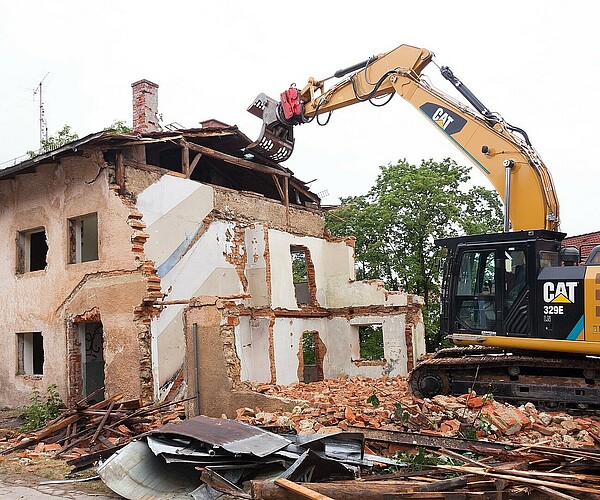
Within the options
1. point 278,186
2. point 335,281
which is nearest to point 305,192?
point 278,186

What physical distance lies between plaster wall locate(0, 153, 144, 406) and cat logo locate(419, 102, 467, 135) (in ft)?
20.5

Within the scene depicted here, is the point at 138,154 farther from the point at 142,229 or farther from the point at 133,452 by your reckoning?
the point at 133,452

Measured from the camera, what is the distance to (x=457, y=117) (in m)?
10.8

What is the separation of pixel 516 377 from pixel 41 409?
30.1 ft

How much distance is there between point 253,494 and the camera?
5.25 metres

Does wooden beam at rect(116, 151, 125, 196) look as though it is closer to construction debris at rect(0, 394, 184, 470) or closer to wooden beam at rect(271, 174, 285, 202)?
construction debris at rect(0, 394, 184, 470)

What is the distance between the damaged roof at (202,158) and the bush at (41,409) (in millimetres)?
4957

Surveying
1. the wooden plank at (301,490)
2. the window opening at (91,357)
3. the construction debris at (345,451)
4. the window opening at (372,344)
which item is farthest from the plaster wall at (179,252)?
the window opening at (372,344)

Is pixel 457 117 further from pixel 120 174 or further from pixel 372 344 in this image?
pixel 372 344

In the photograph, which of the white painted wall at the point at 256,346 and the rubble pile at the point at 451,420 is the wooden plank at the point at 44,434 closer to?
the rubble pile at the point at 451,420

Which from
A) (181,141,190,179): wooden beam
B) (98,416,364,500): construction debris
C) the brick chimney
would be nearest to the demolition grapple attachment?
(181,141,190,179): wooden beam

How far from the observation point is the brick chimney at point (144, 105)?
57.0 ft

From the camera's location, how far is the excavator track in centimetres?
925

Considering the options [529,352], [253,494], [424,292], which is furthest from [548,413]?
[424,292]
